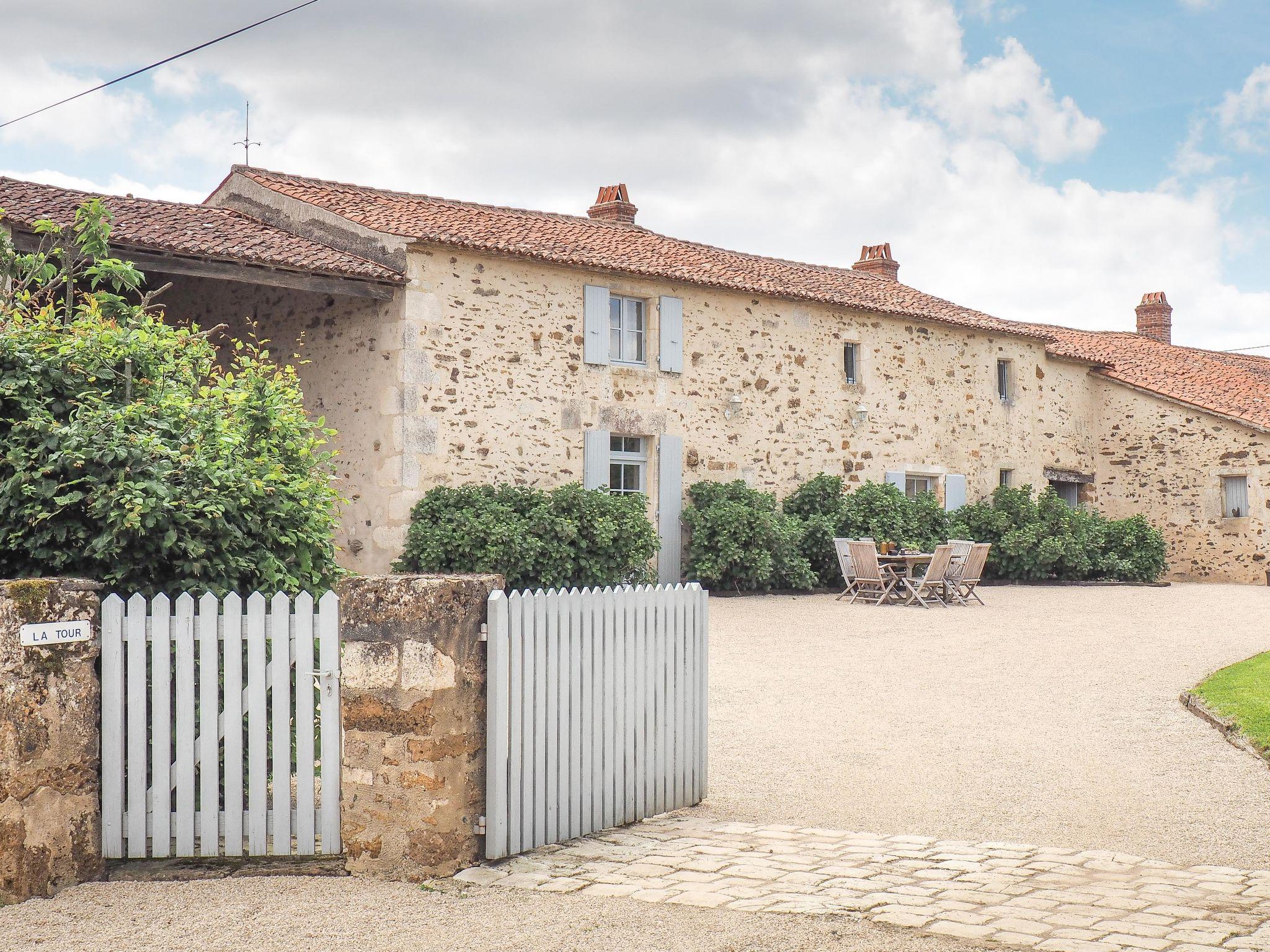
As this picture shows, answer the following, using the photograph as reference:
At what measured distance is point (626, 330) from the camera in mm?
16203

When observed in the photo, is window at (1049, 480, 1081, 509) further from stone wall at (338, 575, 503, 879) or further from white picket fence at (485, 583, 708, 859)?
stone wall at (338, 575, 503, 879)

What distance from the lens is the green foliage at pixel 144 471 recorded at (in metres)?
5.25

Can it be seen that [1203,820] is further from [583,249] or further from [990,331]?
[990,331]

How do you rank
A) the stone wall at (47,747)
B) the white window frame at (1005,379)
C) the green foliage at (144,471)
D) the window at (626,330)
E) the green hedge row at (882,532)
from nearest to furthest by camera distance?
1. the stone wall at (47,747)
2. the green foliage at (144,471)
3. the green hedge row at (882,532)
4. the window at (626,330)
5. the white window frame at (1005,379)

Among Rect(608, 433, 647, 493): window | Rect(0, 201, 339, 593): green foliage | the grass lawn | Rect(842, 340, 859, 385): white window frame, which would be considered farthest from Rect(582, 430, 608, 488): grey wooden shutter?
Rect(0, 201, 339, 593): green foliage

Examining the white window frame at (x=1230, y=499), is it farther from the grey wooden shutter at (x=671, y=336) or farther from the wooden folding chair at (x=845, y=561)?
the grey wooden shutter at (x=671, y=336)

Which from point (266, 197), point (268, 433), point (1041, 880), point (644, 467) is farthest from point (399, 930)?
point (266, 197)

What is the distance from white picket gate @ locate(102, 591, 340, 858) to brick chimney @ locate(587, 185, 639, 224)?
623 inches

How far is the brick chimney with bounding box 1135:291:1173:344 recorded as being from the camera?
29.0m

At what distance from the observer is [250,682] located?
455 cm

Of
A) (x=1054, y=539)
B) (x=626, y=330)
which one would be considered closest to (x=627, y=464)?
(x=626, y=330)

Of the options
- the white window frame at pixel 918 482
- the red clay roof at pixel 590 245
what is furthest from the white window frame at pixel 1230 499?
the white window frame at pixel 918 482

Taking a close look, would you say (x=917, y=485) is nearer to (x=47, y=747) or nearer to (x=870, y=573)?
(x=870, y=573)

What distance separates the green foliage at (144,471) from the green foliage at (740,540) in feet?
31.2
